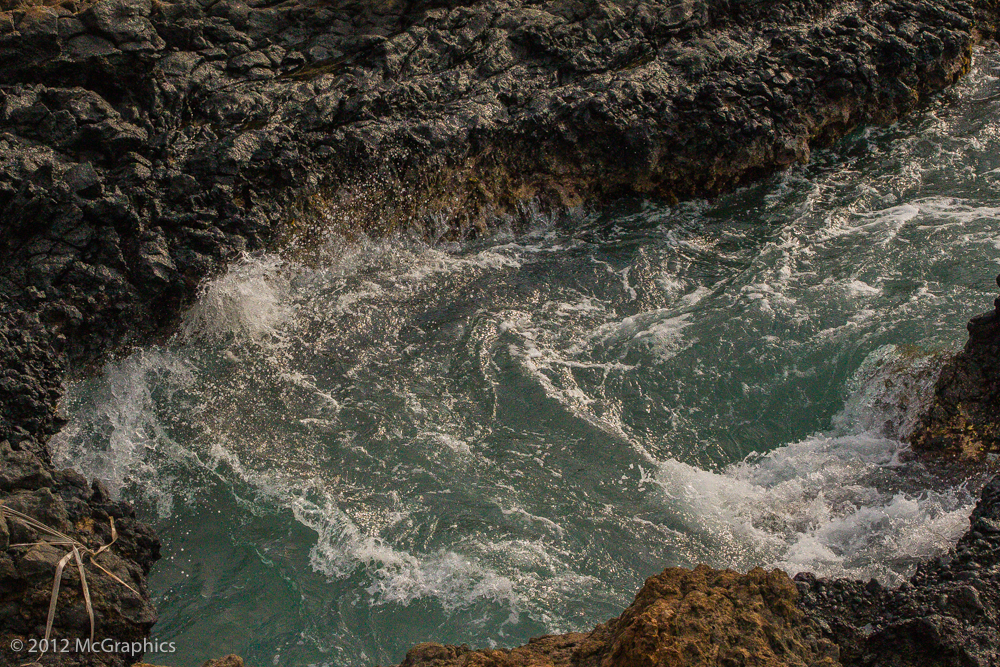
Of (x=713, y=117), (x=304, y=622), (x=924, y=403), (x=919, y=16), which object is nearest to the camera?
(x=304, y=622)

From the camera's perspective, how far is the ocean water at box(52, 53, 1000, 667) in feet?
19.9

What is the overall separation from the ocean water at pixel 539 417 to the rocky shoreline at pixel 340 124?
465 mm

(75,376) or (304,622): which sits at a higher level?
(75,376)

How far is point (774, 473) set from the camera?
22.4 ft

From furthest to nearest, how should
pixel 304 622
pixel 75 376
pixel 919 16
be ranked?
pixel 919 16 → pixel 75 376 → pixel 304 622

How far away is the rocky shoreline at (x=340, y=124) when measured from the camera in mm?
7688

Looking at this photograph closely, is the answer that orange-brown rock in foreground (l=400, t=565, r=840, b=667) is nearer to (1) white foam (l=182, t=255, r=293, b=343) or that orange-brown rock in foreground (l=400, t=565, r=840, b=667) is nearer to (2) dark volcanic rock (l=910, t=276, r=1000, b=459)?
(2) dark volcanic rock (l=910, t=276, r=1000, b=459)

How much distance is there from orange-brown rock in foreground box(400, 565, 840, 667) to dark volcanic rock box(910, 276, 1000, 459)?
2.66 meters

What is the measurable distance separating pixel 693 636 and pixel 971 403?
3716 mm

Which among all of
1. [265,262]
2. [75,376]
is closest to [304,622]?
[75,376]

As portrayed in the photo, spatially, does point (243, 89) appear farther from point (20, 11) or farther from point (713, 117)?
point (713, 117)

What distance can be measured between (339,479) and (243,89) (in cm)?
466

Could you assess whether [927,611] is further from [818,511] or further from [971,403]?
[971,403]

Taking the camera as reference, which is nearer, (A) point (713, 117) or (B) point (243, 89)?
(B) point (243, 89)
